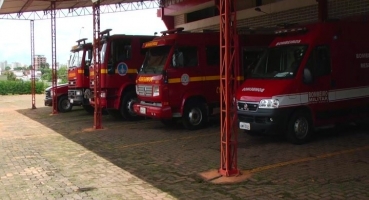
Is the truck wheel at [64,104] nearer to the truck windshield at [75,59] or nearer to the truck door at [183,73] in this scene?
the truck windshield at [75,59]

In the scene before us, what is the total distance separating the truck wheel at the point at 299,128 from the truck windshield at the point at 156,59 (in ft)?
13.5

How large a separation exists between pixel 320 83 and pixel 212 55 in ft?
12.4

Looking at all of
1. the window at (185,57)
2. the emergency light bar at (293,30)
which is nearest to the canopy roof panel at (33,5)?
the window at (185,57)

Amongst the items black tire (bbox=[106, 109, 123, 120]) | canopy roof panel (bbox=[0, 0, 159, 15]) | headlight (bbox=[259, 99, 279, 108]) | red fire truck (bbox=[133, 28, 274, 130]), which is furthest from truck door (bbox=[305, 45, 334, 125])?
canopy roof panel (bbox=[0, 0, 159, 15])

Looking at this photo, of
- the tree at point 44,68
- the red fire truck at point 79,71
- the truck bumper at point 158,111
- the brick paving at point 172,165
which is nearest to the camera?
the brick paving at point 172,165

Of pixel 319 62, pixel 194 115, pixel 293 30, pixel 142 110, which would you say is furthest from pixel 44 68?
pixel 319 62

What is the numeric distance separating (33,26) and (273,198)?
22441 mm

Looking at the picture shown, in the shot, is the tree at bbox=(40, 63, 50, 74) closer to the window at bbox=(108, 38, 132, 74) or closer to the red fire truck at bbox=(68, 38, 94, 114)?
the red fire truck at bbox=(68, 38, 94, 114)

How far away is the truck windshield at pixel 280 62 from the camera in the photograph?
389 inches

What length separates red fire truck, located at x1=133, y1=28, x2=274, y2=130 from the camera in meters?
12.1

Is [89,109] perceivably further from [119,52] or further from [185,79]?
[185,79]

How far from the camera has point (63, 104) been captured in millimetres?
20844

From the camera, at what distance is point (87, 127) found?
14.7m

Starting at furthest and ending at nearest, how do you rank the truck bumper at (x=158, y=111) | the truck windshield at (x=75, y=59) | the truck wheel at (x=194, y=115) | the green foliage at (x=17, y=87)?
1. the green foliage at (x=17, y=87)
2. the truck windshield at (x=75, y=59)
3. the truck wheel at (x=194, y=115)
4. the truck bumper at (x=158, y=111)
